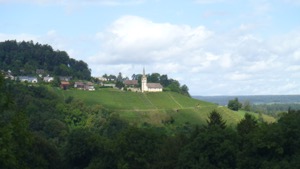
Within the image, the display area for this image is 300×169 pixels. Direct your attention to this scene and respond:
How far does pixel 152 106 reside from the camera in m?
139

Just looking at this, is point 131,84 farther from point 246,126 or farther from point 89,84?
point 246,126

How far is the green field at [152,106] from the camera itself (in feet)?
411

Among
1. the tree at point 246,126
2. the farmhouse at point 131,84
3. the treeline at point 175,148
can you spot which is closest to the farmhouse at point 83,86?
the farmhouse at point 131,84

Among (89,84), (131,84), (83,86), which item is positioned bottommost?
(83,86)

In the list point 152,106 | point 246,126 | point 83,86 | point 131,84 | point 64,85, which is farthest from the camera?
point 131,84

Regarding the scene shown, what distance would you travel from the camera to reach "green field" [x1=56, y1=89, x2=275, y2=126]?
4936 inches

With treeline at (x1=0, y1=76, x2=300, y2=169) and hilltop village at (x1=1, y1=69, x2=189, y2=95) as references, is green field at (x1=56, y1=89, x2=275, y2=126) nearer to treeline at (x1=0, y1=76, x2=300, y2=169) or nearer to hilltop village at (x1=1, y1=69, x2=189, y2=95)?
hilltop village at (x1=1, y1=69, x2=189, y2=95)

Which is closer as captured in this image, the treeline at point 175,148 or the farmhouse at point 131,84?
the treeline at point 175,148

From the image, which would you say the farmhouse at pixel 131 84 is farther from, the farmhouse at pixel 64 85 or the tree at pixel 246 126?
the tree at pixel 246 126

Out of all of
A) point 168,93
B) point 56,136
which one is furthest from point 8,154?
point 168,93

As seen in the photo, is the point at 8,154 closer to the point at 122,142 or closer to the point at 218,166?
the point at 218,166

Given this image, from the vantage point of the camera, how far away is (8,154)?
2512 cm

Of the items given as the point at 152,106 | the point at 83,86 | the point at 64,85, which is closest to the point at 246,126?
the point at 152,106

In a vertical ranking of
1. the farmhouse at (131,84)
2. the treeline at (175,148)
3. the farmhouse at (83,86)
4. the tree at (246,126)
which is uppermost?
the farmhouse at (131,84)
